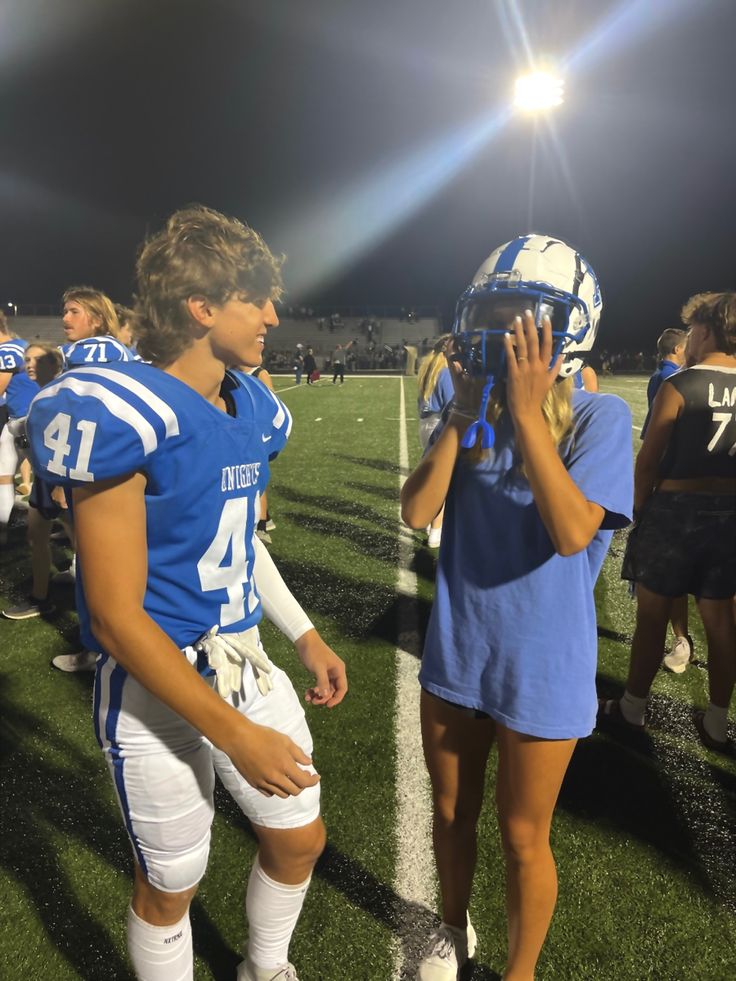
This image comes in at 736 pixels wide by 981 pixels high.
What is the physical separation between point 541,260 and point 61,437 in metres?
1.09

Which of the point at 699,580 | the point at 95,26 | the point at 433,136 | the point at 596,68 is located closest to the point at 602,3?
the point at 596,68

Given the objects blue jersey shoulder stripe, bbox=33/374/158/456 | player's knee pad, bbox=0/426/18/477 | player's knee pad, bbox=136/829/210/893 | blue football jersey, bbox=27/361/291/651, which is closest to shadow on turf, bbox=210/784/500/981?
player's knee pad, bbox=136/829/210/893

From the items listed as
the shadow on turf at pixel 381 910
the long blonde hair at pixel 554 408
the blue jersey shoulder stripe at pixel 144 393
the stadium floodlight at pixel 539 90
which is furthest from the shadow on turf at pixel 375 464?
the stadium floodlight at pixel 539 90

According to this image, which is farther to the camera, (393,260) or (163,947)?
(393,260)

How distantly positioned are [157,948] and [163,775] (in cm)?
48

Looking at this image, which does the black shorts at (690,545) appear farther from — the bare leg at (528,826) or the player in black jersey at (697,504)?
the bare leg at (528,826)

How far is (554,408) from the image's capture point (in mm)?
1475

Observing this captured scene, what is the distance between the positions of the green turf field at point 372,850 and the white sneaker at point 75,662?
0.28 feet

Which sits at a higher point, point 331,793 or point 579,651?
point 579,651

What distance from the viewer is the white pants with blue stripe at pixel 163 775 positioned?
1350 mm

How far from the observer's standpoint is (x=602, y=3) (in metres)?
32.6

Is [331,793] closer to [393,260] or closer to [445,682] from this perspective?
[445,682]

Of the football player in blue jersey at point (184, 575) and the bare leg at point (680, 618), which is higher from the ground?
the football player in blue jersey at point (184, 575)

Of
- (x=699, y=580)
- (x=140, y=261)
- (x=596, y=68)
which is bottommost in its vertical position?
(x=699, y=580)
